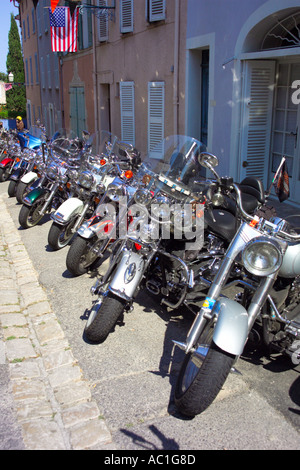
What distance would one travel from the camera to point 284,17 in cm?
702

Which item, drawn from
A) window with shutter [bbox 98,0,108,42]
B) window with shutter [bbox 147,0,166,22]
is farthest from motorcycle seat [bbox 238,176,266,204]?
window with shutter [bbox 98,0,108,42]

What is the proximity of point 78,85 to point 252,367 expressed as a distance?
14940mm

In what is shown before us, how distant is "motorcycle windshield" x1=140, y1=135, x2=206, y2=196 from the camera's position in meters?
3.70

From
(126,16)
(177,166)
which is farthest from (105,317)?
(126,16)

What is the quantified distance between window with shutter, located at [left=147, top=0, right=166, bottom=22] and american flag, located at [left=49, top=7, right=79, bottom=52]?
12.4ft

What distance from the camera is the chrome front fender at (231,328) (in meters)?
2.50

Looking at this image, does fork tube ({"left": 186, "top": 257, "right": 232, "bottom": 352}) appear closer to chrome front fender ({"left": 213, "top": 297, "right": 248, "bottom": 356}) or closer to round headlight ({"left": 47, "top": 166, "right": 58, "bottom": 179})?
chrome front fender ({"left": 213, "top": 297, "right": 248, "bottom": 356})

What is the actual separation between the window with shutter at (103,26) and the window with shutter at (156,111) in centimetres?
348

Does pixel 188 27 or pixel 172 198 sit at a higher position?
pixel 188 27

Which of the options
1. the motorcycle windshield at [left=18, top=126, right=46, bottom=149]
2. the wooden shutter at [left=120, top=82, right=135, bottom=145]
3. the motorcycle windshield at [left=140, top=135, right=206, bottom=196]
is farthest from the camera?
the wooden shutter at [left=120, top=82, right=135, bottom=145]

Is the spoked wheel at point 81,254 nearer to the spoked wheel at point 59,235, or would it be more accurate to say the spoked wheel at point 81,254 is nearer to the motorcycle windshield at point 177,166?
the spoked wheel at point 59,235

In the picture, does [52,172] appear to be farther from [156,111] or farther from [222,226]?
[156,111]

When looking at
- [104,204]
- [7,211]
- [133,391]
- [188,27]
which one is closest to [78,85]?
[188,27]

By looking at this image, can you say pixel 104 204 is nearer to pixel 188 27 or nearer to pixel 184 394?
pixel 184 394
